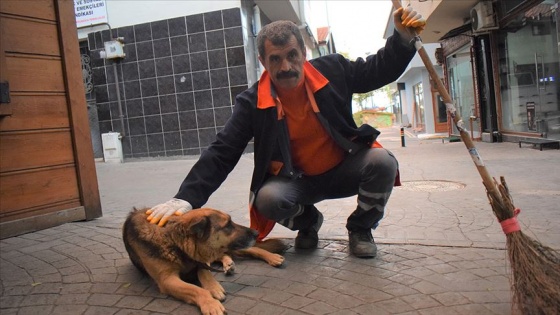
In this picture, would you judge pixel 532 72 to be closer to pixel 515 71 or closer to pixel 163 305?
pixel 515 71

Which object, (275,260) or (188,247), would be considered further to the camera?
(275,260)

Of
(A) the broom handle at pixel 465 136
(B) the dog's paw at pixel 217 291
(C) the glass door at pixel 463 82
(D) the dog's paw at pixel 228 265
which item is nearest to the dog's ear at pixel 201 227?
(B) the dog's paw at pixel 217 291

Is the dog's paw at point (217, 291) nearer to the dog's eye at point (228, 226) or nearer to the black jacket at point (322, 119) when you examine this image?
the dog's eye at point (228, 226)

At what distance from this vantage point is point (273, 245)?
3.39m

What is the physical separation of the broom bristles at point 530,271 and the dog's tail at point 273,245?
167 cm

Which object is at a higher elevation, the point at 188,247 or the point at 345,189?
the point at 345,189

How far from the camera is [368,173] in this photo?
307 centimetres

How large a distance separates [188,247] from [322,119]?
50.4 inches

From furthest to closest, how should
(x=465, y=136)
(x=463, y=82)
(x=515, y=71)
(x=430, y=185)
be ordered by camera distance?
(x=463, y=82)
(x=515, y=71)
(x=430, y=185)
(x=465, y=136)

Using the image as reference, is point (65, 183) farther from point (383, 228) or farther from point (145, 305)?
point (383, 228)

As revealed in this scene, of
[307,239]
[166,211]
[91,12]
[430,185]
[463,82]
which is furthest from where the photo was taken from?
[463,82]

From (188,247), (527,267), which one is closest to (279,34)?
(188,247)

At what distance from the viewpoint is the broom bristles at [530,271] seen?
76.9 inches

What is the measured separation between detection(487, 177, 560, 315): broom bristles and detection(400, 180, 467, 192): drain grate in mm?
3745
